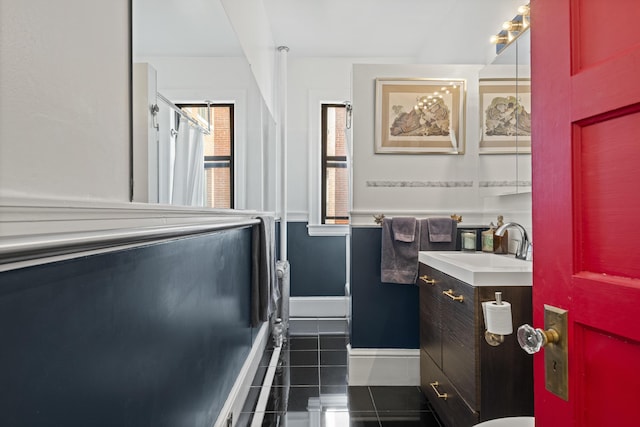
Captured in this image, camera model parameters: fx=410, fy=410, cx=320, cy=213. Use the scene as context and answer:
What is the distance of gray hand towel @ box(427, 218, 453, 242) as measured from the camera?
256 centimetres

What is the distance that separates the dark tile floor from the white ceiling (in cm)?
183

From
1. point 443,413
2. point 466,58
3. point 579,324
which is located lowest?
point 443,413

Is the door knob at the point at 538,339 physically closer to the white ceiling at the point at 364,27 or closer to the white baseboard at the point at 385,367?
the white ceiling at the point at 364,27

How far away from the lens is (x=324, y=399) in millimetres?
2422

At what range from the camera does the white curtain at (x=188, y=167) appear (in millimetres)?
1256

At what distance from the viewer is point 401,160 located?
2691 millimetres

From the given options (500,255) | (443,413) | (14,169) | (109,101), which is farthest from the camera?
(500,255)

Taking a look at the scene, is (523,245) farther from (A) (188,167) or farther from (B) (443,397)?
(A) (188,167)

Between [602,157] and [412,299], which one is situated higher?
[602,157]

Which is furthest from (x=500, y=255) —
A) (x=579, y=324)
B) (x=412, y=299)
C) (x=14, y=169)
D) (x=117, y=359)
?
(x=14, y=169)

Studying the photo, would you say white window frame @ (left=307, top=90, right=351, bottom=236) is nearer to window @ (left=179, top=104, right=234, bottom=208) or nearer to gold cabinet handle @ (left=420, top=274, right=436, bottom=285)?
gold cabinet handle @ (left=420, top=274, right=436, bottom=285)

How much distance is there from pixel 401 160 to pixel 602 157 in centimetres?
204

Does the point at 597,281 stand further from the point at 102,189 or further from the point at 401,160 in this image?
the point at 401,160

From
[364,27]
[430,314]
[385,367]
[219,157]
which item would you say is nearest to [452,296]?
[430,314]
